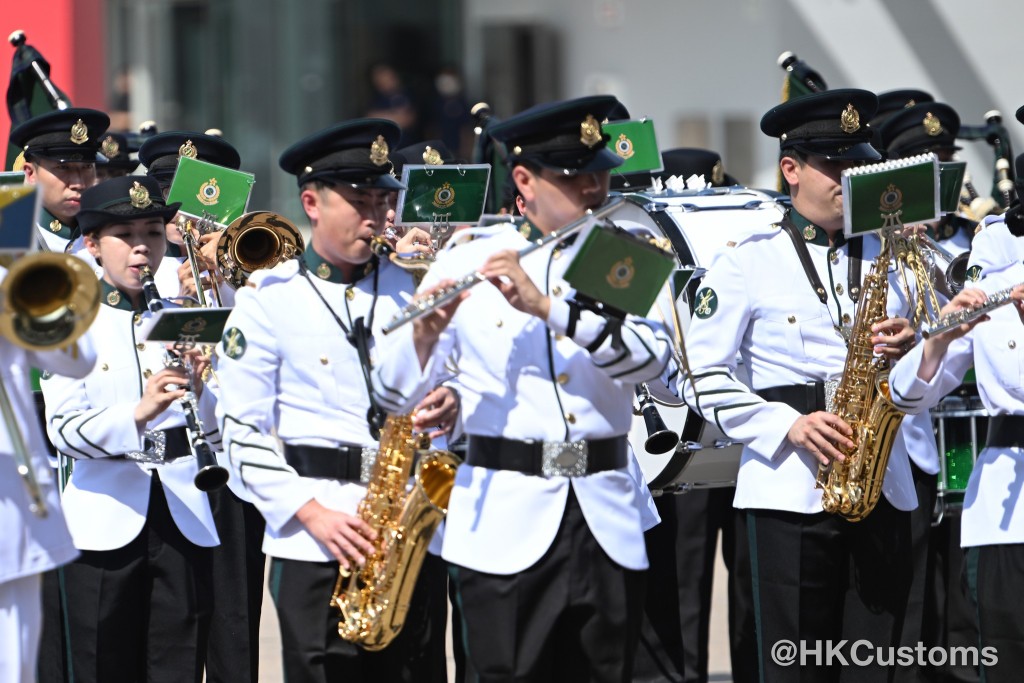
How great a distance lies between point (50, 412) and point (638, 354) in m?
2.24

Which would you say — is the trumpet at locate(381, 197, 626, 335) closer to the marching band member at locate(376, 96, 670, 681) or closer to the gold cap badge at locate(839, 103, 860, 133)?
the marching band member at locate(376, 96, 670, 681)

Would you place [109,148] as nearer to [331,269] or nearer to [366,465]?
[331,269]

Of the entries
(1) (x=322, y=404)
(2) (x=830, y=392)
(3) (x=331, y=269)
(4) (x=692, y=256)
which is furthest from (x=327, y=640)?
(4) (x=692, y=256)

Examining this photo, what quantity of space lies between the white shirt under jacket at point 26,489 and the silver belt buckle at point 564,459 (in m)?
1.25

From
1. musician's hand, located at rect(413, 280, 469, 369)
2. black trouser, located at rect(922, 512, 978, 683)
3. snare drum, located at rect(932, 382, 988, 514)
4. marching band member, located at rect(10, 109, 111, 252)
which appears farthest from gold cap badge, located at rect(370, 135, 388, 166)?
black trouser, located at rect(922, 512, 978, 683)

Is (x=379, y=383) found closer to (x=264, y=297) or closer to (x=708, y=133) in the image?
(x=264, y=297)

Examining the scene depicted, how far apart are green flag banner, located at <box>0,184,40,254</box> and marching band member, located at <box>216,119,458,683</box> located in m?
0.70

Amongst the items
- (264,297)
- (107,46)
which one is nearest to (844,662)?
(264,297)

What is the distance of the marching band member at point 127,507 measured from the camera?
624cm

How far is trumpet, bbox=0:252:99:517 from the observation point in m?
4.80

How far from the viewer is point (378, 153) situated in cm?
548

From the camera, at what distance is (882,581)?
5.99 m

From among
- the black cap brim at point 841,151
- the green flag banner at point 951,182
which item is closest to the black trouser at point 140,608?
the black cap brim at point 841,151

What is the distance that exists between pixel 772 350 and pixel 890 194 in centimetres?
62
